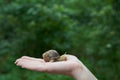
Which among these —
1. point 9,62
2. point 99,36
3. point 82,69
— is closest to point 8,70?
point 9,62

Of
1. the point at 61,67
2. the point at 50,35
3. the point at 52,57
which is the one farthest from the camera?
the point at 50,35

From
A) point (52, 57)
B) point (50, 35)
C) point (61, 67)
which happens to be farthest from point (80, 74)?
point (50, 35)

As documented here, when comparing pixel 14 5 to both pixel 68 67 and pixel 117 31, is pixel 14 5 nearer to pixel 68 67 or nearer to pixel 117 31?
pixel 117 31

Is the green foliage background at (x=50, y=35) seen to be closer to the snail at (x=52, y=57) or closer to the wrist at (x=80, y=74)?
the snail at (x=52, y=57)

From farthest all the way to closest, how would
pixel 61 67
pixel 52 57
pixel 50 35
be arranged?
pixel 50 35 < pixel 52 57 < pixel 61 67

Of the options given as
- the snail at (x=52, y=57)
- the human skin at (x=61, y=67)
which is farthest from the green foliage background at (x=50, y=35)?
the human skin at (x=61, y=67)

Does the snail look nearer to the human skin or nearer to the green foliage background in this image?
the human skin

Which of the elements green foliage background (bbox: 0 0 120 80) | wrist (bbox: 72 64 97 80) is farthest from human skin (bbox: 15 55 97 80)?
green foliage background (bbox: 0 0 120 80)

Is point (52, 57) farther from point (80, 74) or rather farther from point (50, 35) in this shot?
point (50, 35)
